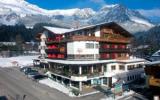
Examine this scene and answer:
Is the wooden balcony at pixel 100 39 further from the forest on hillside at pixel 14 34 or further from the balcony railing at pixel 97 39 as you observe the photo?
the forest on hillside at pixel 14 34

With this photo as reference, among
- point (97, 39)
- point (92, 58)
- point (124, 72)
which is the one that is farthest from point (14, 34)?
point (124, 72)

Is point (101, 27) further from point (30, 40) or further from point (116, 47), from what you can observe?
point (30, 40)

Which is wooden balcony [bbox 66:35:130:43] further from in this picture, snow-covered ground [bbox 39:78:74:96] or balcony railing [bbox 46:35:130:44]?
Result: snow-covered ground [bbox 39:78:74:96]

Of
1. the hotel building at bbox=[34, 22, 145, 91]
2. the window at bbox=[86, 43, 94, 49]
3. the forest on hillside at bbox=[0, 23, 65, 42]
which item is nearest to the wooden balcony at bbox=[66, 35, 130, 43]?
the hotel building at bbox=[34, 22, 145, 91]

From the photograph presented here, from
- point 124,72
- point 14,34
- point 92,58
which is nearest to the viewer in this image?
point 92,58

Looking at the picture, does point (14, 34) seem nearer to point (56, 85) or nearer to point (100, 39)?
point (100, 39)

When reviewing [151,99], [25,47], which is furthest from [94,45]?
[25,47]

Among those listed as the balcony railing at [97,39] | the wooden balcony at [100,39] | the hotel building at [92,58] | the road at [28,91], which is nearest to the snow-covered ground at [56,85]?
the road at [28,91]

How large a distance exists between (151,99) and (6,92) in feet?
88.7

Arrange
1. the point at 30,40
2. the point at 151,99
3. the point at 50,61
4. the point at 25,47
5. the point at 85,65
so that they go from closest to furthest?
1. the point at 151,99
2. the point at 85,65
3. the point at 50,61
4. the point at 25,47
5. the point at 30,40

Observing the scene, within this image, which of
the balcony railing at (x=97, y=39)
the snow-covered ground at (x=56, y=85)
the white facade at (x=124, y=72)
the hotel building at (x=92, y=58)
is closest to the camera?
the snow-covered ground at (x=56, y=85)

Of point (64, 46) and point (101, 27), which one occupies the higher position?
point (101, 27)

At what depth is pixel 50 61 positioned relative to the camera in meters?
65.9

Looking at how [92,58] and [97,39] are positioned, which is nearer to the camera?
[92,58]
